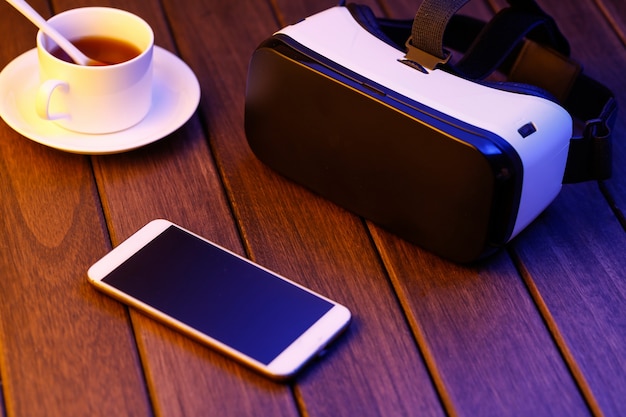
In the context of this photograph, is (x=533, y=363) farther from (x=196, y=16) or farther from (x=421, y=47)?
(x=196, y=16)

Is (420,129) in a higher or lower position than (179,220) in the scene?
higher

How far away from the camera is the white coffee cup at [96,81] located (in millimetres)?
808

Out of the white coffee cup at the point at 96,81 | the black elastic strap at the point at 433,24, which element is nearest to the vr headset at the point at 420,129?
the black elastic strap at the point at 433,24

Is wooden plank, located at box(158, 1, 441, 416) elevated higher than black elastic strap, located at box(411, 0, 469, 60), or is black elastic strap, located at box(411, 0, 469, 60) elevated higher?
black elastic strap, located at box(411, 0, 469, 60)

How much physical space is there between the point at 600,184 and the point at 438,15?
0.82ft

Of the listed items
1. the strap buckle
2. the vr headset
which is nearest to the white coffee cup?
the vr headset

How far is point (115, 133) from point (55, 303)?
19 cm

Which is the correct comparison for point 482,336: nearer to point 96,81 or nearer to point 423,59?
point 423,59

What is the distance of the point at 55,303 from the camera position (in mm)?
730

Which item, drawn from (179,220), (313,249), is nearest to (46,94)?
(179,220)

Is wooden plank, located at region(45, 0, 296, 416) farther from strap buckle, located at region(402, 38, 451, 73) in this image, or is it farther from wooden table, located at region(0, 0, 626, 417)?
strap buckle, located at region(402, 38, 451, 73)

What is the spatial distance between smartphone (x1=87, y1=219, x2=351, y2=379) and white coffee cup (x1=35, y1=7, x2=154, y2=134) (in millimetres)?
130

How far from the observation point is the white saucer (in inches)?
32.9

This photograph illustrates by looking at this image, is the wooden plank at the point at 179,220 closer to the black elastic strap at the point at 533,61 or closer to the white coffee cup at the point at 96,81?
the white coffee cup at the point at 96,81
